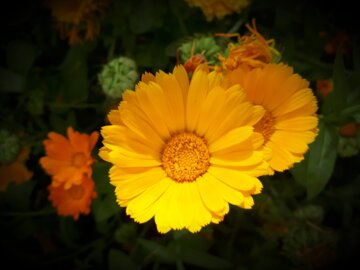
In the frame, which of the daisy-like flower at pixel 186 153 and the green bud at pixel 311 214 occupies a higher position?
the daisy-like flower at pixel 186 153

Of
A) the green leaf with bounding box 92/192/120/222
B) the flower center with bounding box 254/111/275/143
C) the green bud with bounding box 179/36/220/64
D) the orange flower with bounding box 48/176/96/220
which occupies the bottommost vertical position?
the orange flower with bounding box 48/176/96/220

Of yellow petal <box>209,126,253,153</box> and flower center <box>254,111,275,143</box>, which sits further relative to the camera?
flower center <box>254,111,275,143</box>

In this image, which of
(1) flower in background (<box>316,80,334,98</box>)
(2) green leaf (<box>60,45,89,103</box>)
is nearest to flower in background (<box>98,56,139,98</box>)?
(2) green leaf (<box>60,45,89,103</box>)

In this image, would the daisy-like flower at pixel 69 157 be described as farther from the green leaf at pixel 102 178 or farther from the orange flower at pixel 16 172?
the orange flower at pixel 16 172

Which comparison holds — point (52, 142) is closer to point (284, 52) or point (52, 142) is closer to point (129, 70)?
point (129, 70)

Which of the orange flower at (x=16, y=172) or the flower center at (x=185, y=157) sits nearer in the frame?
the flower center at (x=185, y=157)

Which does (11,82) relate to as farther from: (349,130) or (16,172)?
(349,130)

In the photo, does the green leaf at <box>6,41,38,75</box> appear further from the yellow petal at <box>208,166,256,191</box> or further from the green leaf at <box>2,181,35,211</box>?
the yellow petal at <box>208,166,256,191</box>

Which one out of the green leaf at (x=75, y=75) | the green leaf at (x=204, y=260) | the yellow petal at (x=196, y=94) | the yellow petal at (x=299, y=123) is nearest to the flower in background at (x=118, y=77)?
the yellow petal at (x=196, y=94)

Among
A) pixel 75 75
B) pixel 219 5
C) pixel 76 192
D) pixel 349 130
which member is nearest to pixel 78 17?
pixel 75 75
